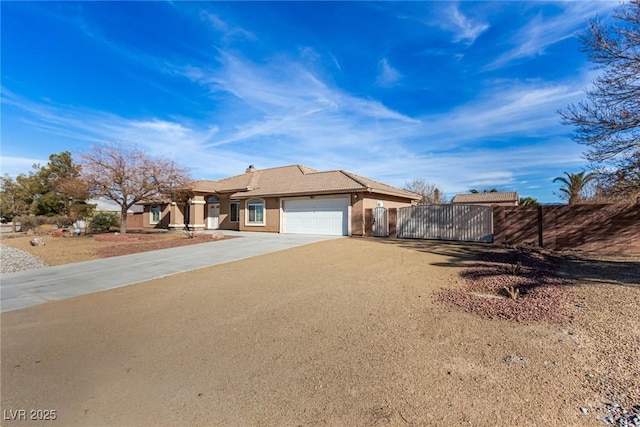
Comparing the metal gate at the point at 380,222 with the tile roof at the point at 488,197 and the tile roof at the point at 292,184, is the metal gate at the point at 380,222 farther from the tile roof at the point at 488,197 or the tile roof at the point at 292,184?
the tile roof at the point at 488,197

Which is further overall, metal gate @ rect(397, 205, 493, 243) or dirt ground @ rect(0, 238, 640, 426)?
metal gate @ rect(397, 205, 493, 243)

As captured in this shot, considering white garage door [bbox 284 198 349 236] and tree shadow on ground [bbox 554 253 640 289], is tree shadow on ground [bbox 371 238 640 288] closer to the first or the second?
tree shadow on ground [bbox 554 253 640 289]

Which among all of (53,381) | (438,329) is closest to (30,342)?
(53,381)

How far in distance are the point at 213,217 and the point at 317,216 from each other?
36.6 ft

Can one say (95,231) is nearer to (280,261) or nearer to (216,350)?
(280,261)

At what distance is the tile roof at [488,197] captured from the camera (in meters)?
40.8

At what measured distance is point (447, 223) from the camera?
16.5 metres

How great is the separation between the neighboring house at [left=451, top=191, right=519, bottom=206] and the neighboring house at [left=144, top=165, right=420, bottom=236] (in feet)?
70.2

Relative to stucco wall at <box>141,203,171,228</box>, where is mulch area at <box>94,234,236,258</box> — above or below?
below

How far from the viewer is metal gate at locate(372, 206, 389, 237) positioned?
1844cm

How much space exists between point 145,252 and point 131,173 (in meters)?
8.44

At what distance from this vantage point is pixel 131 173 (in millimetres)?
20219

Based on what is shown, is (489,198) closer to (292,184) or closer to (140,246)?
(292,184)

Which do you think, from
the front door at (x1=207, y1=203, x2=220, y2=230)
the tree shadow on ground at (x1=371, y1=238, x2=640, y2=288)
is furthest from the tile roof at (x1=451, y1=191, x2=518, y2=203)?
the front door at (x1=207, y1=203, x2=220, y2=230)
